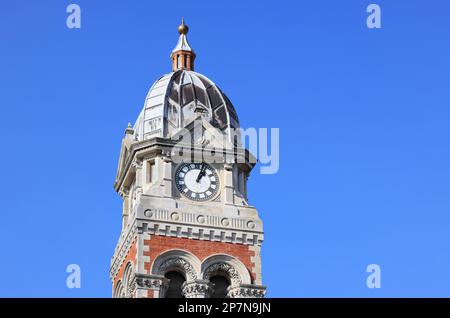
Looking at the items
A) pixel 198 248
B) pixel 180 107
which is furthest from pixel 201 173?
pixel 198 248

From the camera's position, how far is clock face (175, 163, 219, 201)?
197 ft

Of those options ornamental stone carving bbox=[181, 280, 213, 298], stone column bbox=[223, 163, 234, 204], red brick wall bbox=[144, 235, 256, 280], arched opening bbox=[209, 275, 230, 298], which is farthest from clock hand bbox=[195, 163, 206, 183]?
ornamental stone carving bbox=[181, 280, 213, 298]

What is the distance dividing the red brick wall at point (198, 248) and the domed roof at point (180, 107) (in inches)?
223

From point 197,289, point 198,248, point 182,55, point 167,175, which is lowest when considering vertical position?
point 197,289

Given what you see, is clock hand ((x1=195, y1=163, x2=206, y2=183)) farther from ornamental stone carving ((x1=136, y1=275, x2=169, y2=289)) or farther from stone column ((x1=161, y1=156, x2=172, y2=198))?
ornamental stone carving ((x1=136, y1=275, x2=169, y2=289))

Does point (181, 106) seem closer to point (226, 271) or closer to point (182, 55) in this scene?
point (182, 55)

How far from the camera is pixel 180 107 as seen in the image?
62500mm

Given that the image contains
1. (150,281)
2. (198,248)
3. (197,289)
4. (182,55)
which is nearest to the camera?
(150,281)

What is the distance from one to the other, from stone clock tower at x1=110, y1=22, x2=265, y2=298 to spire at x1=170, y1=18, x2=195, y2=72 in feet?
5.67

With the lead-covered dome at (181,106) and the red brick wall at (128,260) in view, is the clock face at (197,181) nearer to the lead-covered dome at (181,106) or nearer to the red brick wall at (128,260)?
the lead-covered dome at (181,106)

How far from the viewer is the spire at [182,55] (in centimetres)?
6650

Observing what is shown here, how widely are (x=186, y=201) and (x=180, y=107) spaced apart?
17.5 ft
